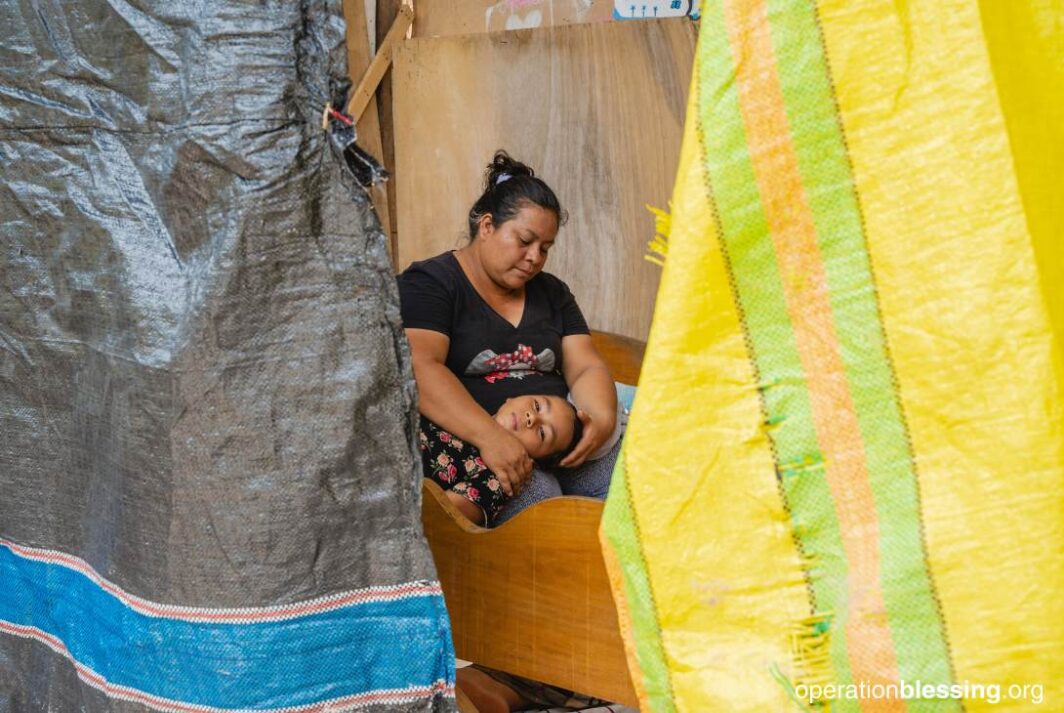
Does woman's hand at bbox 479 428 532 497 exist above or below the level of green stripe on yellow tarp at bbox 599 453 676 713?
above

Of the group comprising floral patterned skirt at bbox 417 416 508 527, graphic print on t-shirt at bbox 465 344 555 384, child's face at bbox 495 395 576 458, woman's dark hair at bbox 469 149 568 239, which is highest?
woman's dark hair at bbox 469 149 568 239

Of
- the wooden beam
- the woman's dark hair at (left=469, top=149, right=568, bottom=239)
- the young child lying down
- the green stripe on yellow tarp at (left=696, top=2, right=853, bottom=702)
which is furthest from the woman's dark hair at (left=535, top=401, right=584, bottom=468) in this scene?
the wooden beam

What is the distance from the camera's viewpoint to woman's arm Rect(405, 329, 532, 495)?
2125 mm

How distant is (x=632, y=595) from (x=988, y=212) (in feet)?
1.98

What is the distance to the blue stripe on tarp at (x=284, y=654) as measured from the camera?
1.36 meters

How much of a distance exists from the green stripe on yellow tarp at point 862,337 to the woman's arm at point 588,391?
1241 mm

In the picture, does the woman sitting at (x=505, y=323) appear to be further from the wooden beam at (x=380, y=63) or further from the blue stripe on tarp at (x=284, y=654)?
the wooden beam at (x=380, y=63)

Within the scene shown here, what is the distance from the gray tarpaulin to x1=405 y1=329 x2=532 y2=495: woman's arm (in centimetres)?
73

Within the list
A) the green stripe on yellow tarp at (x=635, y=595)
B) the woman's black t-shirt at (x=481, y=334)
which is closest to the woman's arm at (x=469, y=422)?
the woman's black t-shirt at (x=481, y=334)

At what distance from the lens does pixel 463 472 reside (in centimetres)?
214

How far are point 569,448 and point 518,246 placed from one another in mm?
501

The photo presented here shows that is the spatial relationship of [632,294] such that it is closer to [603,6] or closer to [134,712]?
[603,6]

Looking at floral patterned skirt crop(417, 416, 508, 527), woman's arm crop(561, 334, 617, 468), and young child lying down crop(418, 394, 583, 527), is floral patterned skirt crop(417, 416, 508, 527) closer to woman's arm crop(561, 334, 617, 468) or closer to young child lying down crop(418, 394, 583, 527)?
young child lying down crop(418, 394, 583, 527)

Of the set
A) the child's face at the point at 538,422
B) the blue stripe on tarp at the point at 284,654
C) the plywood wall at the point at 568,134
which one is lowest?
the blue stripe on tarp at the point at 284,654
